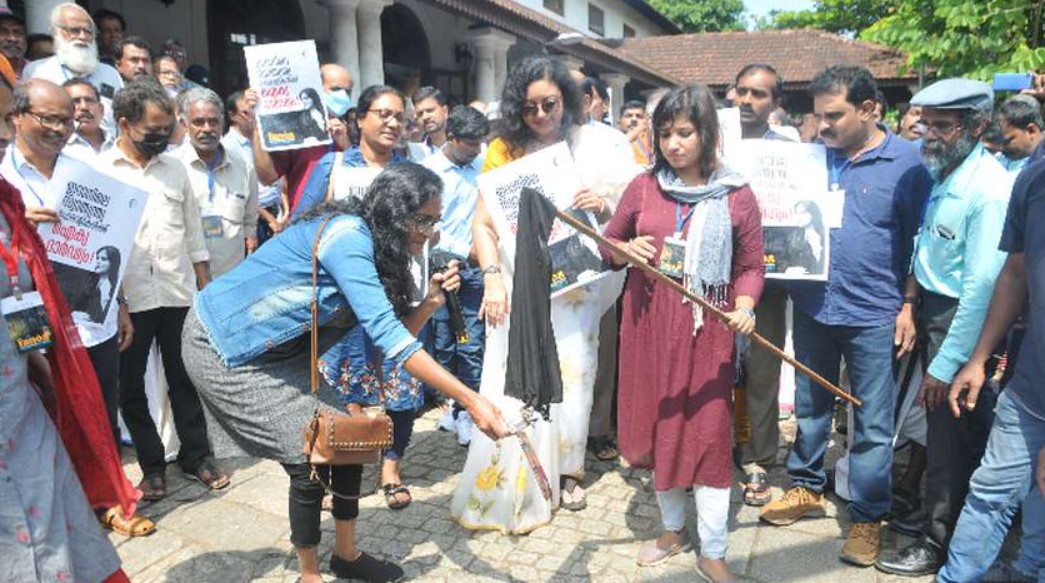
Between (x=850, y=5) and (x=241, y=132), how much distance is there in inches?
785

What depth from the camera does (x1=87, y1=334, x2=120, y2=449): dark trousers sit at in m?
3.49

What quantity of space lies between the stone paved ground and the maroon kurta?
1.80 feet

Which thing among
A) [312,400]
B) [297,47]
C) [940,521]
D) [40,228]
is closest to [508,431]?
[312,400]

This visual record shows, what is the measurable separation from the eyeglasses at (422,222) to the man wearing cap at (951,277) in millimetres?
1945

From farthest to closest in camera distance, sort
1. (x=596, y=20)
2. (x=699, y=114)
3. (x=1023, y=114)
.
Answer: (x=596, y=20) → (x=1023, y=114) → (x=699, y=114)

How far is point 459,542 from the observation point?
3455 millimetres

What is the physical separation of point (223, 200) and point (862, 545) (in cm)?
365

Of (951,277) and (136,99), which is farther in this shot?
(136,99)

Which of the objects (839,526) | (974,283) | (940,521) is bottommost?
(839,526)

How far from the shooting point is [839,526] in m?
3.56

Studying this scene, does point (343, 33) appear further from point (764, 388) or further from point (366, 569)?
point (366, 569)

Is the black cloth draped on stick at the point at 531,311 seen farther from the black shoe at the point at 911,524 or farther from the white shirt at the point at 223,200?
the white shirt at the point at 223,200

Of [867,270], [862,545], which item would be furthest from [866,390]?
[862,545]

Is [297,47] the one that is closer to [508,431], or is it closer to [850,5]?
[508,431]
